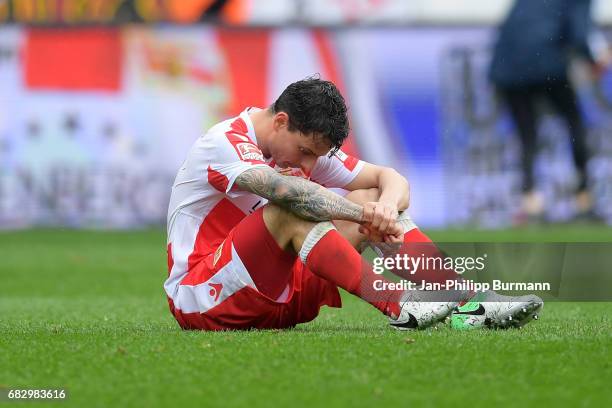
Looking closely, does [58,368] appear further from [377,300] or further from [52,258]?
[52,258]

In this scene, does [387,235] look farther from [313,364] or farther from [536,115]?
[536,115]

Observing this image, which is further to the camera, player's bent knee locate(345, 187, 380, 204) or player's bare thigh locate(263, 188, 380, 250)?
player's bent knee locate(345, 187, 380, 204)

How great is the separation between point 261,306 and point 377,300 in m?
0.61

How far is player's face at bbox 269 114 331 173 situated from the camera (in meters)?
6.22

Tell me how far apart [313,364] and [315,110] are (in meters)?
1.48

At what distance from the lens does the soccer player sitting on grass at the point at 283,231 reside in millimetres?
5906

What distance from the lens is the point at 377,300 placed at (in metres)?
6.07

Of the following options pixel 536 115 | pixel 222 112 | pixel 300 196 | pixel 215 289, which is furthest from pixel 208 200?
pixel 536 115

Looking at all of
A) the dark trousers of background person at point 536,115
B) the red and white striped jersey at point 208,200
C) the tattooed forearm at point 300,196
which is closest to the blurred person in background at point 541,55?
the dark trousers of background person at point 536,115

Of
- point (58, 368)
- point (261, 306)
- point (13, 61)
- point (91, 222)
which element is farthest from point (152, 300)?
point (13, 61)

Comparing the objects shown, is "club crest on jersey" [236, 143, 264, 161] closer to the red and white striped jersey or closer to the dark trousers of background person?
the red and white striped jersey

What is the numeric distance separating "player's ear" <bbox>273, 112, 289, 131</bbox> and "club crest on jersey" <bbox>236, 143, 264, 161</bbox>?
0.17m

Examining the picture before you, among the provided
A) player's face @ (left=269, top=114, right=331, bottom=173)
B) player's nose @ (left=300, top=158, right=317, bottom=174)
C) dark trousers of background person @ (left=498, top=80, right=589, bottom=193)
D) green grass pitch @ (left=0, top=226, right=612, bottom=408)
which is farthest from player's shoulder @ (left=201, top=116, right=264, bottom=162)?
dark trousers of background person @ (left=498, top=80, right=589, bottom=193)

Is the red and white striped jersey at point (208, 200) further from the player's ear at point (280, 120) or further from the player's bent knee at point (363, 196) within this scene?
the player's bent knee at point (363, 196)
